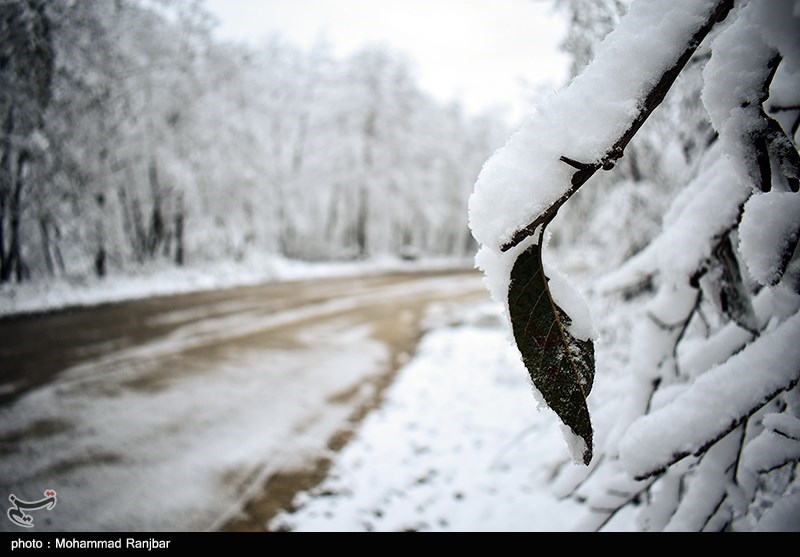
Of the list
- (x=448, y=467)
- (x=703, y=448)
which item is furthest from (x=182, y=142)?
(x=703, y=448)

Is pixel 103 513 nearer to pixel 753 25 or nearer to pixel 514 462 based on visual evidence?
pixel 514 462

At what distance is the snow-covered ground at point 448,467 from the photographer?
9.07ft

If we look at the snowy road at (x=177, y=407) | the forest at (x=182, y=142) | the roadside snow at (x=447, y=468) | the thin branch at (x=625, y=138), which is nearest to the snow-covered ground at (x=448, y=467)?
the roadside snow at (x=447, y=468)

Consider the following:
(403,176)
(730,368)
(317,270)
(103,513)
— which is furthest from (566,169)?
(403,176)

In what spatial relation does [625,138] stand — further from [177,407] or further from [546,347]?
[177,407]

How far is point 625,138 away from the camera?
1.26ft

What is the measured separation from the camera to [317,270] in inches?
734

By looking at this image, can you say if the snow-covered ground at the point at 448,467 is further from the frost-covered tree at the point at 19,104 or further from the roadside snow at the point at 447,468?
the frost-covered tree at the point at 19,104

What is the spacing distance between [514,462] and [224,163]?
1602 centimetres

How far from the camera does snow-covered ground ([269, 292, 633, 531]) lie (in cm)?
277

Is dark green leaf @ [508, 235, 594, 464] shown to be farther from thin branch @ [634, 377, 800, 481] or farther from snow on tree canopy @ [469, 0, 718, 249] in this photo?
thin branch @ [634, 377, 800, 481]

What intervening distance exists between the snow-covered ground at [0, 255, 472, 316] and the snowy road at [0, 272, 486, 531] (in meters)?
1.19

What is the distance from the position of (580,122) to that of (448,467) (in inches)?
142

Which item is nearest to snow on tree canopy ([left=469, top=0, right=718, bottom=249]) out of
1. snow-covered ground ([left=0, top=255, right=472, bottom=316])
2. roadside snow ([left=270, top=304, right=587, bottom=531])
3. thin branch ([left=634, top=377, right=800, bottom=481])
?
thin branch ([left=634, top=377, right=800, bottom=481])
